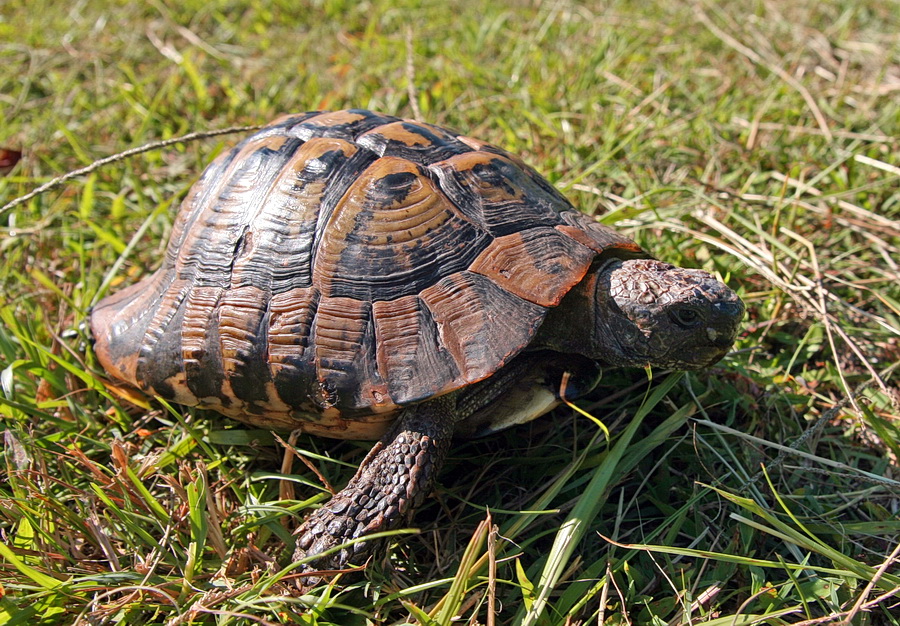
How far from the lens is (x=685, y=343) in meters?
2.15

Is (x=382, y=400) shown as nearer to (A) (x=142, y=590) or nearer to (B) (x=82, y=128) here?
(A) (x=142, y=590)

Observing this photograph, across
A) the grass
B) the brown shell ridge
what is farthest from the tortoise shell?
the grass

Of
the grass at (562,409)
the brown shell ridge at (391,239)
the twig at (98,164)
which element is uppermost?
the twig at (98,164)

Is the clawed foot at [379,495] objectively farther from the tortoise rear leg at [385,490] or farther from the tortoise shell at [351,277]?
the tortoise shell at [351,277]

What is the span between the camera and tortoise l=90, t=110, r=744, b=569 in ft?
6.78

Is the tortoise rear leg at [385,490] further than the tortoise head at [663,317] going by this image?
No

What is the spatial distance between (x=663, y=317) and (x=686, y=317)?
74 millimetres

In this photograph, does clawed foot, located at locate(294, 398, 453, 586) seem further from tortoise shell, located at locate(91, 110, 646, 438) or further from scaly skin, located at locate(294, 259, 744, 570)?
tortoise shell, located at locate(91, 110, 646, 438)

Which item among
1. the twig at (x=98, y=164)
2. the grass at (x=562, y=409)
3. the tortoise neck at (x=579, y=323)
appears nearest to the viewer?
the grass at (x=562, y=409)


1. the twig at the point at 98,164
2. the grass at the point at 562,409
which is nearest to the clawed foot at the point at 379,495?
the grass at the point at 562,409

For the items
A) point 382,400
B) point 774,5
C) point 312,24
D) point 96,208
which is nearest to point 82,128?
point 96,208

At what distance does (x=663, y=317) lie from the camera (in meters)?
2.14

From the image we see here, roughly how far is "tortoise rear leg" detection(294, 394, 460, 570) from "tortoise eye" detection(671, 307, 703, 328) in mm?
821

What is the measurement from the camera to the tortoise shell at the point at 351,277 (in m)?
2.09
